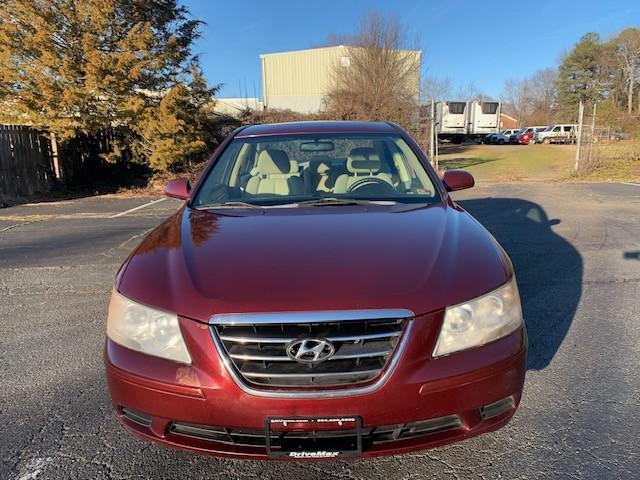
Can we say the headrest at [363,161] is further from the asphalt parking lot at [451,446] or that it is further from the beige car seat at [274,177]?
the asphalt parking lot at [451,446]

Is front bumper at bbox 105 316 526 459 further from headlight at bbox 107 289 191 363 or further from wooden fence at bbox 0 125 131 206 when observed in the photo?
wooden fence at bbox 0 125 131 206

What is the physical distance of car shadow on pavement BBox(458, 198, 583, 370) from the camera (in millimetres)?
3543

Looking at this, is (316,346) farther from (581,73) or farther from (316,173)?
(581,73)

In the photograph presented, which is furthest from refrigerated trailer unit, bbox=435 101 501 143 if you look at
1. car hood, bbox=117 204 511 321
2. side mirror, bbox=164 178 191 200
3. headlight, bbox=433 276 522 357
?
headlight, bbox=433 276 522 357

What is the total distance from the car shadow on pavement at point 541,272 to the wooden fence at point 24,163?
36.8 feet

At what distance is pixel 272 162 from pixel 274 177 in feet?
0.73

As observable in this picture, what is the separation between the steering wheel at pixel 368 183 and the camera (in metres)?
3.19

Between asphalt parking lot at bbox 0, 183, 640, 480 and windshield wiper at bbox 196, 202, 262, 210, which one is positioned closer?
asphalt parking lot at bbox 0, 183, 640, 480

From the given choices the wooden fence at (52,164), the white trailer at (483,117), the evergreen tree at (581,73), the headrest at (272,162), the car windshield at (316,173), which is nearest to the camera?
the car windshield at (316,173)

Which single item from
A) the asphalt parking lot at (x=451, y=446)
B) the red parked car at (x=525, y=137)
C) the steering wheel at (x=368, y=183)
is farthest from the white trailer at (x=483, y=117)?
the steering wheel at (x=368, y=183)

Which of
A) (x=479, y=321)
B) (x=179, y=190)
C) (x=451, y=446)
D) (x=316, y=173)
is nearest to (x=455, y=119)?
(x=316, y=173)

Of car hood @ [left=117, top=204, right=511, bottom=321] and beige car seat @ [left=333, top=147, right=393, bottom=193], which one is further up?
beige car seat @ [left=333, top=147, right=393, bottom=193]

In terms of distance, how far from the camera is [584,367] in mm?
3090

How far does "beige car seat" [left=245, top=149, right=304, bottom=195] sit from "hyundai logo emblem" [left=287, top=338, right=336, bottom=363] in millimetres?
1525
